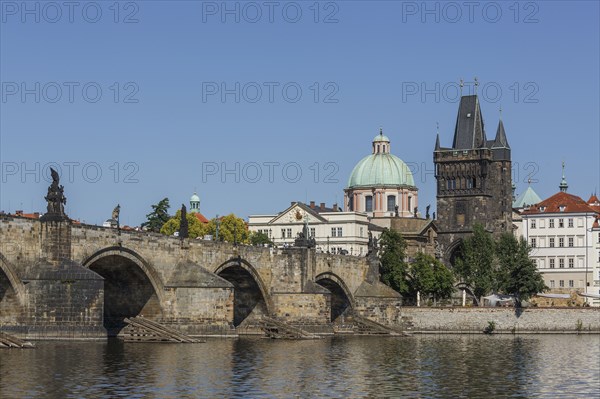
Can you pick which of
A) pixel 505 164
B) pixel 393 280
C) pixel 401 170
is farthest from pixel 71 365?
pixel 401 170

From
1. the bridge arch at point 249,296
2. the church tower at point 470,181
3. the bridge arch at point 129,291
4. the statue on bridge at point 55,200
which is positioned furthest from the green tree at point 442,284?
the statue on bridge at point 55,200

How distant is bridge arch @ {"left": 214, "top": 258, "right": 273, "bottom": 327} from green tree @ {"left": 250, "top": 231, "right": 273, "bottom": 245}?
185 feet

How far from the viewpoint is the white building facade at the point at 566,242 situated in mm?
150375

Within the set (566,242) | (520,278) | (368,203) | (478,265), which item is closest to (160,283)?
(520,278)

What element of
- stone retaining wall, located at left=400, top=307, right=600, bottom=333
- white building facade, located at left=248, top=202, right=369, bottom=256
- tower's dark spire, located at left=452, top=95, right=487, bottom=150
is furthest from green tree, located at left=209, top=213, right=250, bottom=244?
stone retaining wall, located at left=400, top=307, right=600, bottom=333

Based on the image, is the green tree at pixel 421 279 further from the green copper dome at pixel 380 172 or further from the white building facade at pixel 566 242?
the green copper dome at pixel 380 172

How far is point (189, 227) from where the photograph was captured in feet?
468

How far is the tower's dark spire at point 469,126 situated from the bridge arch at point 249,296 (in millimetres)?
70467

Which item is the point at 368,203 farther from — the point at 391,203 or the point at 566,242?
the point at 566,242

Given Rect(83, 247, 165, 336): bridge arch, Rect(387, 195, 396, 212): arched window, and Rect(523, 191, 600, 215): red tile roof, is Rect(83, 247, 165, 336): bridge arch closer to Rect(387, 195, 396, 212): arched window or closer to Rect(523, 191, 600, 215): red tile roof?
Rect(523, 191, 600, 215): red tile roof

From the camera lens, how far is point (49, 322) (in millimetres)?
66062

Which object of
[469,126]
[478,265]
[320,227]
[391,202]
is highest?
[469,126]

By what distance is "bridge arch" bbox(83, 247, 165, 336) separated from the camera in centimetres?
7701

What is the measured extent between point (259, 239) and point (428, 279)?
37384 millimetres
